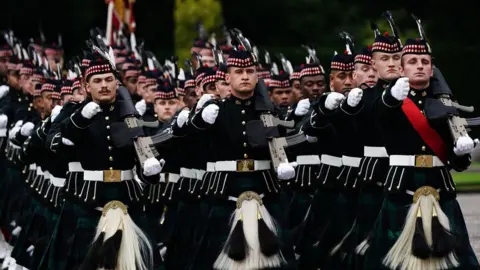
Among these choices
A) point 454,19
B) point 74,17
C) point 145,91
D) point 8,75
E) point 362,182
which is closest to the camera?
point 362,182

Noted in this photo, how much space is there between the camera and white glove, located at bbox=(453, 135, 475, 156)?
1106cm

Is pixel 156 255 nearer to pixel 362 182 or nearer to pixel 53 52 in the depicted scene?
pixel 362 182

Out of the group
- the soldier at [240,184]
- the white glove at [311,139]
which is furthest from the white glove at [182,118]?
the white glove at [311,139]

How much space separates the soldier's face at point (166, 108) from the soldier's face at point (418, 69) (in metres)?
4.70

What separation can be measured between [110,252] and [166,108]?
390 centimetres

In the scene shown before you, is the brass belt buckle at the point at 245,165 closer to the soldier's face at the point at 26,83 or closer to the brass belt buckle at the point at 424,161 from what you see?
the brass belt buckle at the point at 424,161

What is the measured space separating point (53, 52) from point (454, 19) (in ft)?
34.6

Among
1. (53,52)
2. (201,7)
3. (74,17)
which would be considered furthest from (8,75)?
(74,17)

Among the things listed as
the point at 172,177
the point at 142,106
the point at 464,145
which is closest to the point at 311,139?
the point at 172,177

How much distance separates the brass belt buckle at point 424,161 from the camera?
11.5m

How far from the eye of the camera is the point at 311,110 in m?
14.0

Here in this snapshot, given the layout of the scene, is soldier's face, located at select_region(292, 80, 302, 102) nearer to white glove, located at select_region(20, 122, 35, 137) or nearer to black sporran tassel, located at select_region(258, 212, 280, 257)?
white glove, located at select_region(20, 122, 35, 137)

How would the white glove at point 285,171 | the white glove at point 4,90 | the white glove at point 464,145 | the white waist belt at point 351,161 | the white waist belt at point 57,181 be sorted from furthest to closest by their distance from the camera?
the white glove at point 4,90 < the white waist belt at point 57,181 < the white waist belt at point 351,161 < the white glove at point 285,171 < the white glove at point 464,145

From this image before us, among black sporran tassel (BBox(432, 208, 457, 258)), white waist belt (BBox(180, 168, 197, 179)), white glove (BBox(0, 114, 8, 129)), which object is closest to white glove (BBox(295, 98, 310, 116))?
white waist belt (BBox(180, 168, 197, 179))
